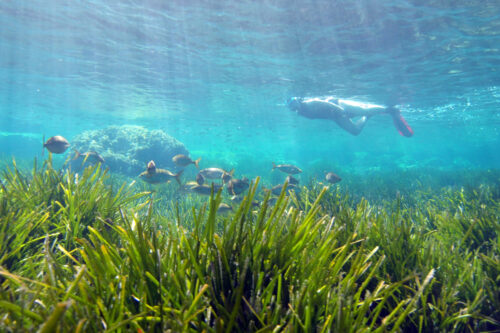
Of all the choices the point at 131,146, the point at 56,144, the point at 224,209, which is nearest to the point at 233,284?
the point at 224,209

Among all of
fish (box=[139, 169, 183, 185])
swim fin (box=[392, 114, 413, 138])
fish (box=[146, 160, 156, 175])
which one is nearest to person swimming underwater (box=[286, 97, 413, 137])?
swim fin (box=[392, 114, 413, 138])

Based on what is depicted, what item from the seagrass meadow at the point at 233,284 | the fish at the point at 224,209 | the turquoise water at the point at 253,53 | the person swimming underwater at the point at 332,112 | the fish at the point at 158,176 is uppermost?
the turquoise water at the point at 253,53

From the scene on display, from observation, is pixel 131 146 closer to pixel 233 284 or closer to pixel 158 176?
pixel 158 176

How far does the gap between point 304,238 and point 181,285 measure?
99cm

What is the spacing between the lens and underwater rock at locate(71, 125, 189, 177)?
19047mm

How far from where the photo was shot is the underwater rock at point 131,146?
19047 millimetres

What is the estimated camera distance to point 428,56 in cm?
1681

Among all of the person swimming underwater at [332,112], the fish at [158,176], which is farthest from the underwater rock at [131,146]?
the fish at [158,176]

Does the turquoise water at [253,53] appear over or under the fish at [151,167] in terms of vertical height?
over

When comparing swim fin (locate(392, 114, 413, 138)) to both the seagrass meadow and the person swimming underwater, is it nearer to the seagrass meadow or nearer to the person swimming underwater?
the person swimming underwater

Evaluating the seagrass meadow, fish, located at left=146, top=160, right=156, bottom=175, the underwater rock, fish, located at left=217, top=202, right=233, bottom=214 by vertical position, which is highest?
the seagrass meadow

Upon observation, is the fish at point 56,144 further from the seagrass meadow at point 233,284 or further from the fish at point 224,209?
the fish at point 224,209

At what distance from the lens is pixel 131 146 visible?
68.3 feet

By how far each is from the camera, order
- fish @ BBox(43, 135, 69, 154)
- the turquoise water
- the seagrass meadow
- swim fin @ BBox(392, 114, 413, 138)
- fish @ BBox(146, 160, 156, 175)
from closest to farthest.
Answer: the seagrass meadow < fish @ BBox(146, 160, 156, 175) < fish @ BBox(43, 135, 69, 154) < the turquoise water < swim fin @ BBox(392, 114, 413, 138)
